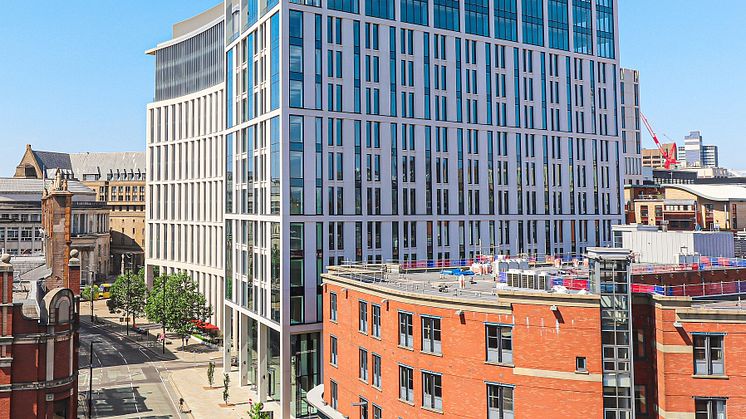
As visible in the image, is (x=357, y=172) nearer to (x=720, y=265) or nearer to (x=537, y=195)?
(x=537, y=195)

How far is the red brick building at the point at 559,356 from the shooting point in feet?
102

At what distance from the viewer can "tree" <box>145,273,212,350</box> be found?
9012 cm

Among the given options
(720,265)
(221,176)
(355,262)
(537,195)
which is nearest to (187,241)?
(221,176)

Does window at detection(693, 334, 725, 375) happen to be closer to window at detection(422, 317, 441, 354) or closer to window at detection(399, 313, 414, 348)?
window at detection(422, 317, 441, 354)

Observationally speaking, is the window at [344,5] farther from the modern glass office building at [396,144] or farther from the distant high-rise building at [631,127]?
the distant high-rise building at [631,127]

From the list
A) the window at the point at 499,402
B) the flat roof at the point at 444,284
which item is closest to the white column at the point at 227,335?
the flat roof at the point at 444,284

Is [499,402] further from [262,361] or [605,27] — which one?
[605,27]

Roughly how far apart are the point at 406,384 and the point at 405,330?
3506mm

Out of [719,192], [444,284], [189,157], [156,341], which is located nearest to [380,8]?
[444,284]

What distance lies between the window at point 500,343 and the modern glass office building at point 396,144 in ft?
97.7

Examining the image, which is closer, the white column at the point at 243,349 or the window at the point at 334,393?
the window at the point at 334,393

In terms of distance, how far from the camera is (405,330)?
130 feet

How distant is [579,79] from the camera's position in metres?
83.8

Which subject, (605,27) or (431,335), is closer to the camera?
(431,335)
